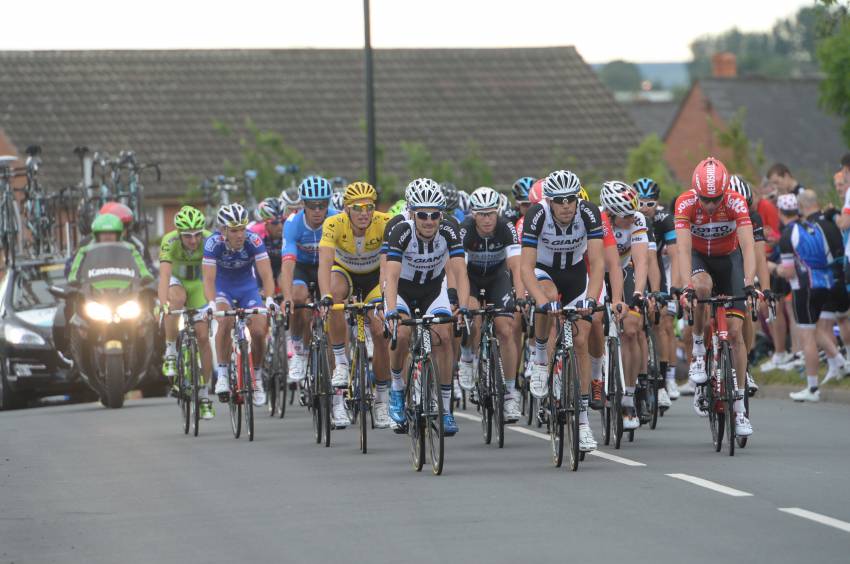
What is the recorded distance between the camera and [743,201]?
14.5 m

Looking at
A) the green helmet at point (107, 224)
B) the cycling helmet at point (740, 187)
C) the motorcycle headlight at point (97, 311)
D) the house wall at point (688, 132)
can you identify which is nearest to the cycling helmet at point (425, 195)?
the cycling helmet at point (740, 187)

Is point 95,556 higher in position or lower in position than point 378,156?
lower

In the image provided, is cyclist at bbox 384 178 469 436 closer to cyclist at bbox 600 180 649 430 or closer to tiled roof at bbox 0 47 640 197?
cyclist at bbox 600 180 649 430

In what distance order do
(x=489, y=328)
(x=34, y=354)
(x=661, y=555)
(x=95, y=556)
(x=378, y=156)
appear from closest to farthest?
(x=661, y=555) < (x=95, y=556) < (x=489, y=328) < (x=34, y=354) < (x=378, y=156)

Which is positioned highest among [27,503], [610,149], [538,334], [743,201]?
[610,149]

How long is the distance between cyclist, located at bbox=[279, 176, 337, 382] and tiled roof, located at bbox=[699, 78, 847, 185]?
56406mm

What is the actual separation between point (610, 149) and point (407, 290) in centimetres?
4588

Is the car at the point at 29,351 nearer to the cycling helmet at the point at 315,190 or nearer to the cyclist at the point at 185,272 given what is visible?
the cyclist at the point at 185,272

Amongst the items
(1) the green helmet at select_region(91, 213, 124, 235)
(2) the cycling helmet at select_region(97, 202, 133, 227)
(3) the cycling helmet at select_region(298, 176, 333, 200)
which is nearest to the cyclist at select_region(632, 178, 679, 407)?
(3) the cycling helmet at select_region(298, 176, 333, 200)

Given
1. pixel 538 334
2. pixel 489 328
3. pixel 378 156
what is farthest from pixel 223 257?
Result: pixel 378 156

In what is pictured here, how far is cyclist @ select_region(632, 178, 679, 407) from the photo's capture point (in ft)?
55.5

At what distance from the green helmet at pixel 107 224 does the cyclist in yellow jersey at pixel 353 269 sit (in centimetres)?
789

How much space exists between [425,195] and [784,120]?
65342 millimetres

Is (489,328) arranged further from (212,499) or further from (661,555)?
(661,555)
